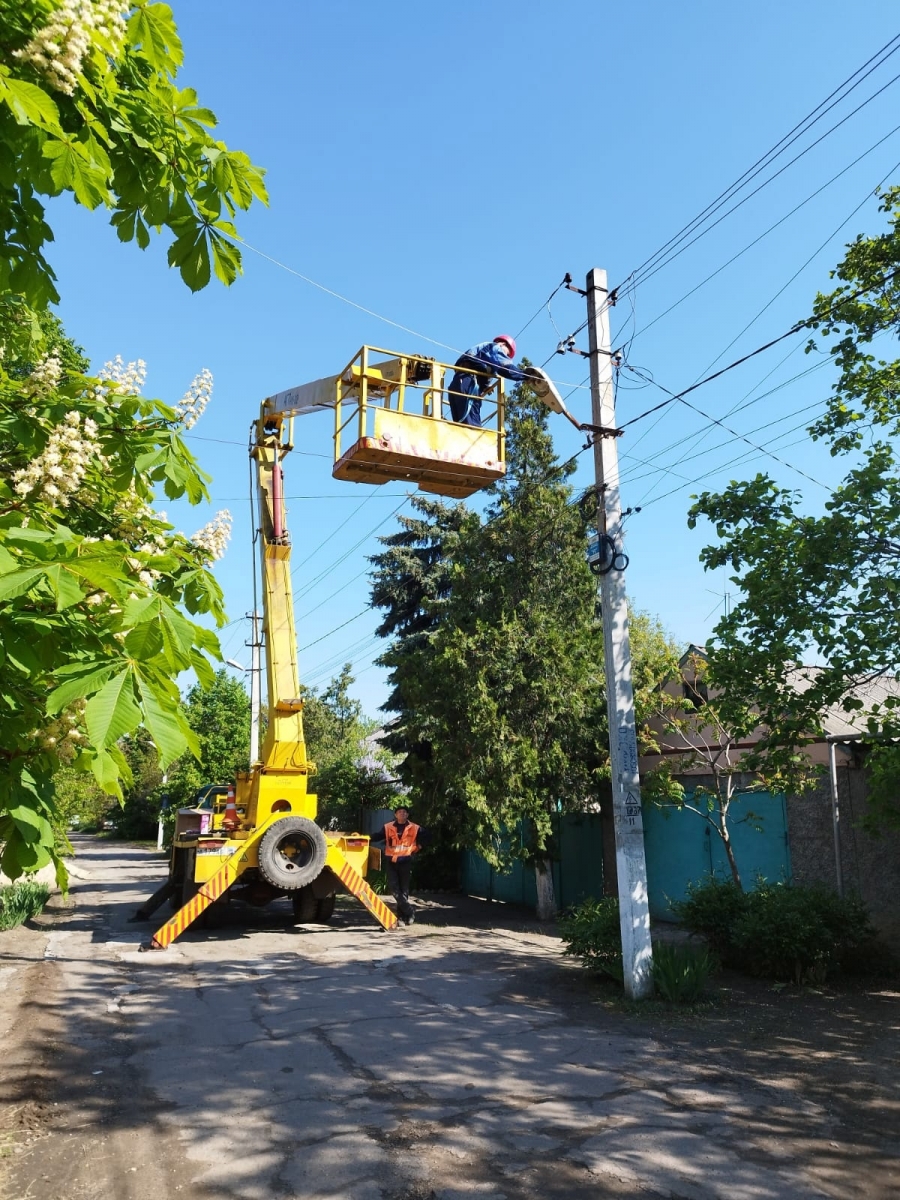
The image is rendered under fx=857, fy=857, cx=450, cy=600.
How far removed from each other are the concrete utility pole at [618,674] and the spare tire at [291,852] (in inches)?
200

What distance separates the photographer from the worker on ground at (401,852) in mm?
13711

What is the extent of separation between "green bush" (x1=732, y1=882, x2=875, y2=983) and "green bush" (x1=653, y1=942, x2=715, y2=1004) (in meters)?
0.88

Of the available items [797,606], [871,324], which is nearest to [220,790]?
[797,606]

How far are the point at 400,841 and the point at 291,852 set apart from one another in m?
1.84

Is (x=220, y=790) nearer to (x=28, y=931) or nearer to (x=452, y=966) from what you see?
(x=28, y=931)

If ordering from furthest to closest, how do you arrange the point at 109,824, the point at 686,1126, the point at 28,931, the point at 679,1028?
the point at 109,824
the point at 28,931
the point at 679,1028
the point at 686,1126

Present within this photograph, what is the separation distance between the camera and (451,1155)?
478cm

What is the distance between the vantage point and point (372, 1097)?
572 cm

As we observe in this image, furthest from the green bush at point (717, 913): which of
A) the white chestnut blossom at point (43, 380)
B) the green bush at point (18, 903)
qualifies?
the green bush at point (18, 903)

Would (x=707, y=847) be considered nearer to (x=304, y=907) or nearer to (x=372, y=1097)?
(x=304, y=907)

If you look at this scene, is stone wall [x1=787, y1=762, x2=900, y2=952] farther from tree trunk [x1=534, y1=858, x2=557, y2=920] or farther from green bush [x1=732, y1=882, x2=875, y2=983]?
tree trunk [x1=534, y1=858, x2=557, y2=920]

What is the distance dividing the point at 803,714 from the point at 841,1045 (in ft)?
9.99

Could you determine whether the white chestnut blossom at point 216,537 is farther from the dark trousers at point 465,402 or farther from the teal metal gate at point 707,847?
the teal metal gate at point 707,847

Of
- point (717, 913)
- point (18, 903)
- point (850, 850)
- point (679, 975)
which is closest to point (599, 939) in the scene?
point (679, 975)
